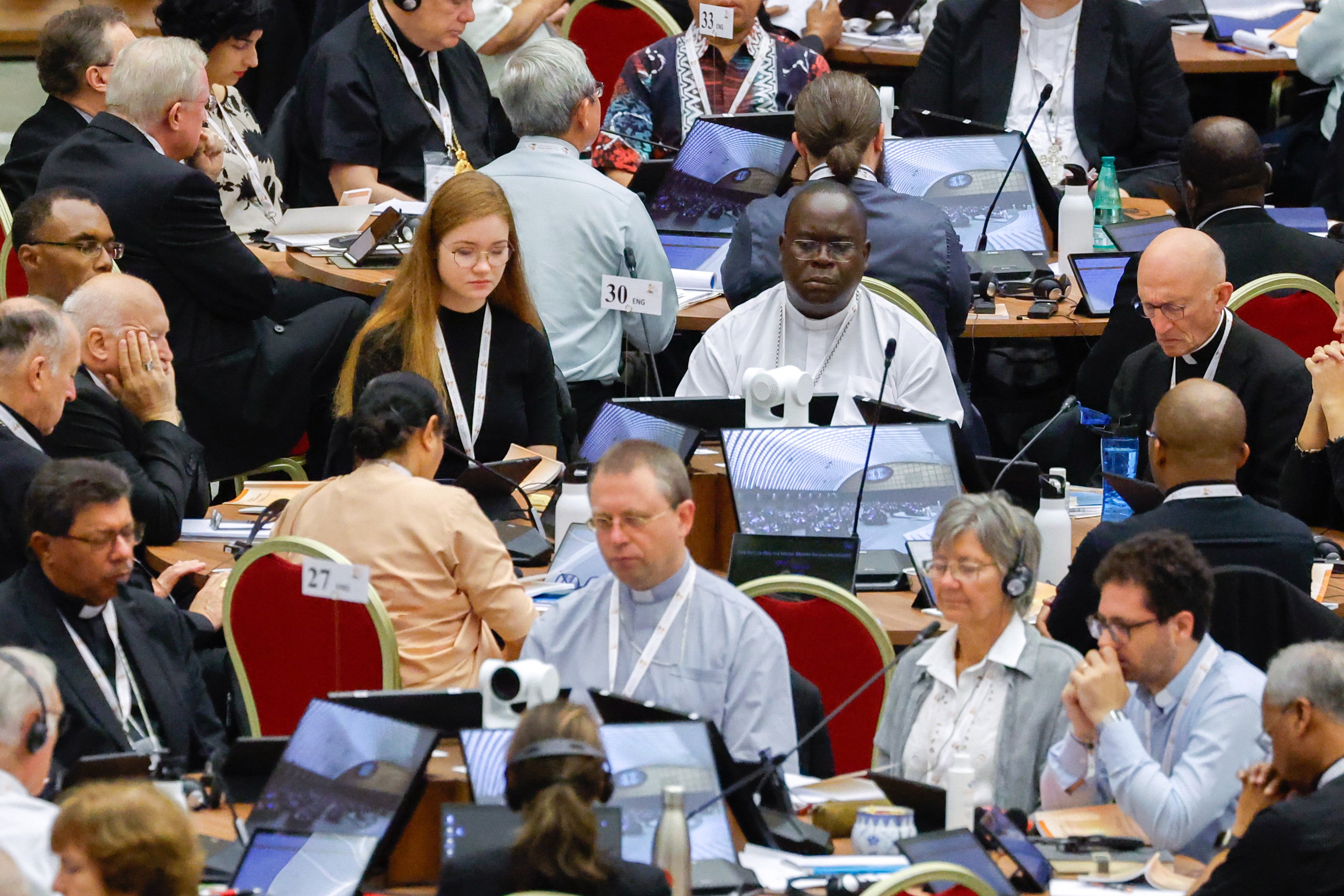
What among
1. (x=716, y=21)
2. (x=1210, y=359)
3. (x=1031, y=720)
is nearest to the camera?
(x=1031, y=720)

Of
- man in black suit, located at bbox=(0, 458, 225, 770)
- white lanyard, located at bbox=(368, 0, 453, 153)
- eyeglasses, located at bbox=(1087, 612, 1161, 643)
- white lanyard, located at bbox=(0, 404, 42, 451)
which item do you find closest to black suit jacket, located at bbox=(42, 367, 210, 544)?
white lanyard, located at bbox=(0, 404, 42, 451)

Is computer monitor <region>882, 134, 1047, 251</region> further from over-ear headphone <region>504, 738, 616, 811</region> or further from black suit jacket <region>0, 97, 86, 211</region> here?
over-ear headphone <region>504, 738, 616, 811</region>

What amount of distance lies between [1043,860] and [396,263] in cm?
391

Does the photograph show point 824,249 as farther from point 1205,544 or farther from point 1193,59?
point 1193,59

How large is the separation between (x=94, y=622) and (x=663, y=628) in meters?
1.09

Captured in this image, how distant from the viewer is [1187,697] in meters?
3.40

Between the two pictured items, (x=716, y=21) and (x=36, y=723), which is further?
(x=716, y=21)

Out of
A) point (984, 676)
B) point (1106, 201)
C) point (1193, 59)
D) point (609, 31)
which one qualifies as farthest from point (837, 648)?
point (1193, 59)

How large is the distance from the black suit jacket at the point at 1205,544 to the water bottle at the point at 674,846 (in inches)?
53.3

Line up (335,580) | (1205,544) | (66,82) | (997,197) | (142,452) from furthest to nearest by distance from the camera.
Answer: (997,197) → (66,82) → (142,452) → (1205,544) → (335,580)

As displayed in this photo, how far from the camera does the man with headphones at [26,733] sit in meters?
2.76

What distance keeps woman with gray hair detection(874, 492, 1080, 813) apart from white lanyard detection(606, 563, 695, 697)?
427 mm

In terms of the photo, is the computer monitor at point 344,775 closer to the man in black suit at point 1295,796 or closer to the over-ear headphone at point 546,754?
the over-ear headphone at point 546,754

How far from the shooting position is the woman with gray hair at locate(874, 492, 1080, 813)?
11.6 ft
